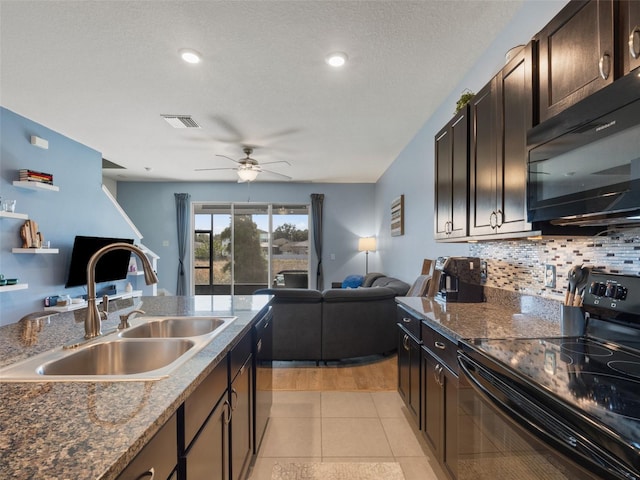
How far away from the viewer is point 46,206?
4.00 metres

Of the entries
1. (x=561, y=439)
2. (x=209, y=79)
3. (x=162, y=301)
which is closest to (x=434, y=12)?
(x=209, y=79)

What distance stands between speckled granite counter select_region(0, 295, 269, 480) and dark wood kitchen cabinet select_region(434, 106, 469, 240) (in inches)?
68.1

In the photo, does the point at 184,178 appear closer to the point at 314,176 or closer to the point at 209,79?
the point at 314,176

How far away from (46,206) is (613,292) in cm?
521

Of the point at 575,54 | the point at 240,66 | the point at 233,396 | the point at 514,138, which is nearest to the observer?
the point at 575,54

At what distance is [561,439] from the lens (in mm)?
824

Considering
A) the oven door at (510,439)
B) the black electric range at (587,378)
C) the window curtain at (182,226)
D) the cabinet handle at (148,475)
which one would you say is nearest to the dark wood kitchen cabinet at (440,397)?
the oven door at (510,439)

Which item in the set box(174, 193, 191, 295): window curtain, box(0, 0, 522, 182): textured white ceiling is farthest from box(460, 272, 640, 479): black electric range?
box(174, 193, 191, 295): window curtain

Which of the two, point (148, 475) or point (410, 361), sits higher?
point (148, 475)

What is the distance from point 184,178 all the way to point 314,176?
8.49 ft

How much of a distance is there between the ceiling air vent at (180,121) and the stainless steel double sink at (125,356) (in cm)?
250

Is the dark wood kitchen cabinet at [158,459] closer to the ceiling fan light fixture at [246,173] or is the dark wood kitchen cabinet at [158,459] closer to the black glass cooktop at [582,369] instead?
the black glass cooktop at [582,369]

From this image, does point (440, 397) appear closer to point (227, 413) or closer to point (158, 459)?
point (227, 413)

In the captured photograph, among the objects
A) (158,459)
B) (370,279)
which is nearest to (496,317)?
(158,459)
